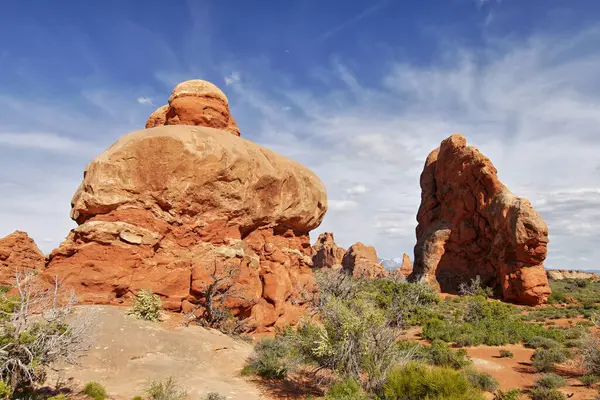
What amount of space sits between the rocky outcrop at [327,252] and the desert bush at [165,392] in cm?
6273

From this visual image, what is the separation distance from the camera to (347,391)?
934 cm

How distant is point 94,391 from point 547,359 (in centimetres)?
1589

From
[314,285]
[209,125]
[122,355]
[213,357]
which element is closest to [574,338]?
[314,285]

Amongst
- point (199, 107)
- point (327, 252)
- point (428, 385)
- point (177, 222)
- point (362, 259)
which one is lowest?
point (428, 385)

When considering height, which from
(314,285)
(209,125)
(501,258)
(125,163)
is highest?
(209,125)

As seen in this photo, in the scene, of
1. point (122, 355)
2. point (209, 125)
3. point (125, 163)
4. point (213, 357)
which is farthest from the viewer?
point (209, 125)

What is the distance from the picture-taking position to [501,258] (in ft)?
116

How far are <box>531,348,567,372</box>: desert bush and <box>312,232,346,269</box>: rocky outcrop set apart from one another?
57132 millimetres

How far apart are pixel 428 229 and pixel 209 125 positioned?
3526 cm

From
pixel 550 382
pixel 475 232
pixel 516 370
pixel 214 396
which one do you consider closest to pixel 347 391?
pixel 214 396

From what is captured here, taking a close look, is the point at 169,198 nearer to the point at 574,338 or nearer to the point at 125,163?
the point at 125,163

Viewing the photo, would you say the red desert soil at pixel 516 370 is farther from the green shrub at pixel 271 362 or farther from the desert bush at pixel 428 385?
the green shrub at pixel 271 362

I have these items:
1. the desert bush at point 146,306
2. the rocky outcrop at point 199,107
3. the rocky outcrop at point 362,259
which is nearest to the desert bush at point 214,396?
the desert bush at point 146,306

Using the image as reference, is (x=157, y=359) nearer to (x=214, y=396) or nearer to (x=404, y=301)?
(x=214, y=396)
